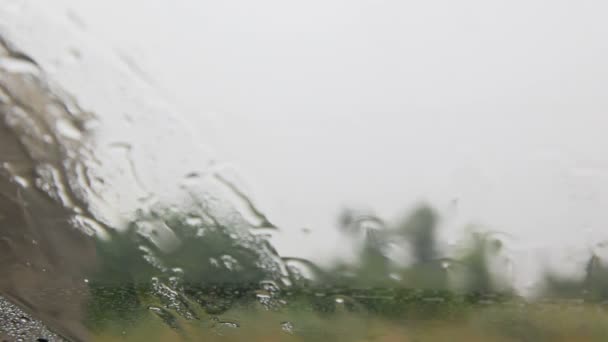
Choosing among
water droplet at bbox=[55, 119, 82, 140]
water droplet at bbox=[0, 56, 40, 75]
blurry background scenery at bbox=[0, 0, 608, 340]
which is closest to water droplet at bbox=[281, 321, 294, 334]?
blurry background scenery at bbox=[0, 0, 608, 340]

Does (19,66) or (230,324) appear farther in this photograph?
(230,324)

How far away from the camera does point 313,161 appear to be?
1030 mm

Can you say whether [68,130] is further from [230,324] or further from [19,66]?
[230,324]

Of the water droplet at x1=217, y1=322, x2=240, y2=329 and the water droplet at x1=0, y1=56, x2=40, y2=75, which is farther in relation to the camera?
the water droplet at x1=217, y1=322, x2=240, y2=329

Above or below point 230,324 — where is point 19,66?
above

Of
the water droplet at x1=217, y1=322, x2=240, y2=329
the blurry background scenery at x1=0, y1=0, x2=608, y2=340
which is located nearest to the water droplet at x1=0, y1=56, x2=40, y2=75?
the blurry background scenery at x1=0, y1=0, x2=608, y2=340

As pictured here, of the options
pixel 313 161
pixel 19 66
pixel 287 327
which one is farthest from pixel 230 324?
pixel 19 66

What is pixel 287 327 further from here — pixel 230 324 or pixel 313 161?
pixel 313 161

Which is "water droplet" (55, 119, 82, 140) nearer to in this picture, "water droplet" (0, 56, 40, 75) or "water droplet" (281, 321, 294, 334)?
"water droplet" (0, 56, 40, 75)

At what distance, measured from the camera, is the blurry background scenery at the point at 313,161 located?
96cm

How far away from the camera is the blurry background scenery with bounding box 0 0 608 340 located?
961 millimetres

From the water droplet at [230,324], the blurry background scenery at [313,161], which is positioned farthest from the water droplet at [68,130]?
the water droplet at [230,324]

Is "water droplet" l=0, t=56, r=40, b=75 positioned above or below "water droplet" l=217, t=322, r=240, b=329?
above

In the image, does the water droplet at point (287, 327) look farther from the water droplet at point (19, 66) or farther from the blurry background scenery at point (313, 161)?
the water droplet at point (19, 66)
